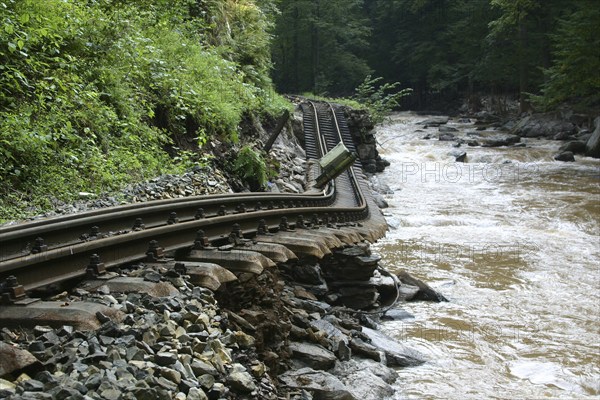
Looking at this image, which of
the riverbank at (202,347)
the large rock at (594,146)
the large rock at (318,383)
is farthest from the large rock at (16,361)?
the large rock at (594,146)

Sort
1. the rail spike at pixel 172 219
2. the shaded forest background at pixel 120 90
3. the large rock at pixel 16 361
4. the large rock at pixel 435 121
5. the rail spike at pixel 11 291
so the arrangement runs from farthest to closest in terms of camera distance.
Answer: the large rock at pixel 435 121
the shaded forest background at pixel 120 90
the rail spike at pixel 172 219
the rail spike at pixel 11 291
the large rock at pixel 16 361

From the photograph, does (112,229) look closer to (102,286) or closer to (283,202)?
(102,286)

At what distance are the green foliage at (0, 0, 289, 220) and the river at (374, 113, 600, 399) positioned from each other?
14.7 ft

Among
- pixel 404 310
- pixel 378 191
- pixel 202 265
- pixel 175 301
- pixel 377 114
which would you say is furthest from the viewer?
pixel 377 114

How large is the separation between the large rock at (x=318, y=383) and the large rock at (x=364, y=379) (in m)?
0.27

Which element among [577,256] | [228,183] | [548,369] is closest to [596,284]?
[577,256]

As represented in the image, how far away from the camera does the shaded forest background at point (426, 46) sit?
4081 centimetres

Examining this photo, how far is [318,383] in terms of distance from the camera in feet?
15.1

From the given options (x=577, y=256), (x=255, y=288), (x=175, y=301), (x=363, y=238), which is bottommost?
(x=577, y=256)

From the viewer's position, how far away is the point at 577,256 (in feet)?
40.4

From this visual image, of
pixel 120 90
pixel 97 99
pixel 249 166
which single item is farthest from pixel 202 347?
pixel 249 166

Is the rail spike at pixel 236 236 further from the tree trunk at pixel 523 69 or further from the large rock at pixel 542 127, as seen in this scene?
the tree trunk at pixel 523 69

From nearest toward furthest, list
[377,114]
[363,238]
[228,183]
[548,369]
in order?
1. [548,369]
2. [363,238]
3. [228,183]
4. [377,114]

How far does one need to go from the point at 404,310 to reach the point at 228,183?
3.88 meters
